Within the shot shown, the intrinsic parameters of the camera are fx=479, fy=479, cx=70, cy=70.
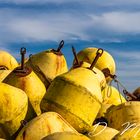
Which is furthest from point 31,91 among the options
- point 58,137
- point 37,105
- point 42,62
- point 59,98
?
point 58,137

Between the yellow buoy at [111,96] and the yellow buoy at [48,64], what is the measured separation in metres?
0.66

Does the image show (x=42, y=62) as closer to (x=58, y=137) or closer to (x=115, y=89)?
(x=115, y=89)

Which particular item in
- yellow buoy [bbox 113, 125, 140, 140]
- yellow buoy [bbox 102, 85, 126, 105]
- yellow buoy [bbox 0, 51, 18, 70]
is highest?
yellow buoy [bbox 0, 51, 18, 70]

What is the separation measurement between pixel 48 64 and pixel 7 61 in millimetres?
959

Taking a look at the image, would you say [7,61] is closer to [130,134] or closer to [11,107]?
[11,107]

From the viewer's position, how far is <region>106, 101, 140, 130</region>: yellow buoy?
5.14 m

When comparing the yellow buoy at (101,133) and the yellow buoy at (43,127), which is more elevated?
the yellow buoy at (43,127)

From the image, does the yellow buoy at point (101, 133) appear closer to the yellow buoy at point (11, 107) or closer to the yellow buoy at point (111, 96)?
the yellow buoy at point (11, 107)

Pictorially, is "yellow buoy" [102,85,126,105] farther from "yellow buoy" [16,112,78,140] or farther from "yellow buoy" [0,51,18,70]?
"yellow buoy" [16,112,78,140]

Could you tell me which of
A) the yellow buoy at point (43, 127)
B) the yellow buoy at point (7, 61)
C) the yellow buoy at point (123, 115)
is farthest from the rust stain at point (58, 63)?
the yellow buoy at point (43, 127)

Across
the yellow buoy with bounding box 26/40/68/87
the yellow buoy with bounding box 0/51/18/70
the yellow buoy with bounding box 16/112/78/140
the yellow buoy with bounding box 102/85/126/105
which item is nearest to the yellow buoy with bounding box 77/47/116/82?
the yellow buoy with bounding box 102/85/126/105

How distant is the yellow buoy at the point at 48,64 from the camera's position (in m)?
5.87

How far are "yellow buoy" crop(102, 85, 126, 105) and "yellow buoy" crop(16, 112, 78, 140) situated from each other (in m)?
2.06

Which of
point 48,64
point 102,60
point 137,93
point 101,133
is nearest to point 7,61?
point 48,64
